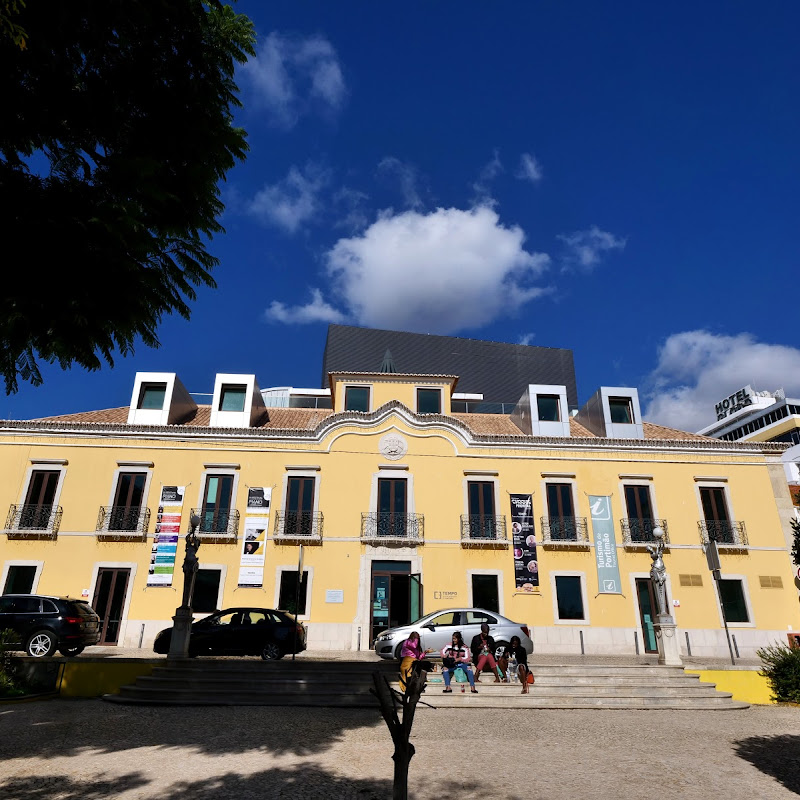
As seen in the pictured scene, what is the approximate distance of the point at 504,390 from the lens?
4931 centimetres

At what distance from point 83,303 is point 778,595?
24.2 meters

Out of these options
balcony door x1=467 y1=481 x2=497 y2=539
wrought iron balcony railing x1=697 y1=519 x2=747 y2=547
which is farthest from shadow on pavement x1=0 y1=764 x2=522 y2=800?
wrought iron balcony railing x1=697 y1=519 x2=747 y2=547

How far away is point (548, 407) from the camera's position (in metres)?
24.8

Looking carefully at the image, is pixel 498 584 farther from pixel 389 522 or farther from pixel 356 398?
pixel 356 398

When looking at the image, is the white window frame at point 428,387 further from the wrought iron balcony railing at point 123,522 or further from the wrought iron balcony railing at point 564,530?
the wrought iron balcony railing at point 123,522

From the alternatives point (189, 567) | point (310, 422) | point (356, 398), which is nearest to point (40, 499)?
point (189, 567)

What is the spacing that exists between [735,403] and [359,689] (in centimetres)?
8597

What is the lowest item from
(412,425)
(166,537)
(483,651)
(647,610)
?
(483,651)

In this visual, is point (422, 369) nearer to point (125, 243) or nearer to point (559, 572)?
point (559, 572)

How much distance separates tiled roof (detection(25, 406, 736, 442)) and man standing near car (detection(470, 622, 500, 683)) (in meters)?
9.58

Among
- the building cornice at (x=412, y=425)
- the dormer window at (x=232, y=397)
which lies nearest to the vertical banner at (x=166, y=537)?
the building cornice at (x=412, y=425)

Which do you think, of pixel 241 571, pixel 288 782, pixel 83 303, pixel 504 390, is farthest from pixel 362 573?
pixel 504 390

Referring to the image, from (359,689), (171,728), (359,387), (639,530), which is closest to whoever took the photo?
(171,728)

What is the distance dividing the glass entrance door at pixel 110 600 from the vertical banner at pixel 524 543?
45.1ft
